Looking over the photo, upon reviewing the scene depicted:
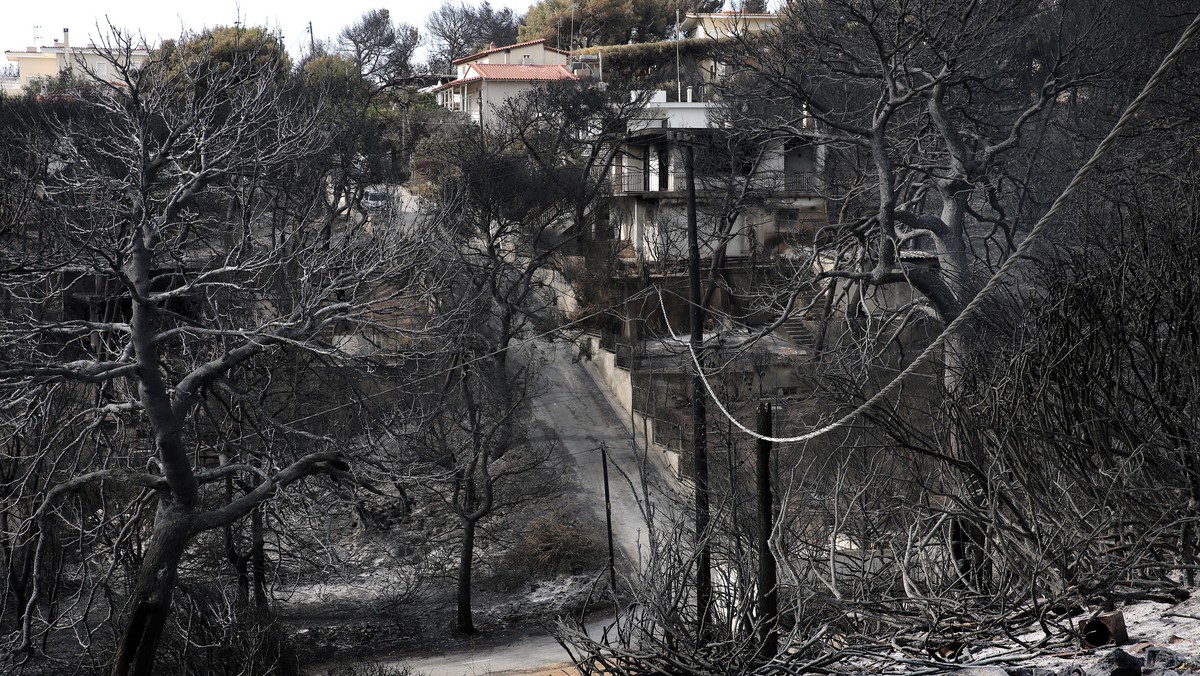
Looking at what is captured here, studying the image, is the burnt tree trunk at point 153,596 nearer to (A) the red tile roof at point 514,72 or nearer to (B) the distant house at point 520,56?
(A) the red tile roof at point 514,72

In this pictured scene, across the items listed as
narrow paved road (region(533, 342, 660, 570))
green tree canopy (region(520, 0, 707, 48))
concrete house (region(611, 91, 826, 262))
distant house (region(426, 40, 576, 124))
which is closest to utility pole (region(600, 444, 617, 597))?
narrow paved road (region(533, 342, 660, 570))

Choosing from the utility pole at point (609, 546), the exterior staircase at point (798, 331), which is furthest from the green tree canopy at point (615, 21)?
the utility pole at point (609, 546)

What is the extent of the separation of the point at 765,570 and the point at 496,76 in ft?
124

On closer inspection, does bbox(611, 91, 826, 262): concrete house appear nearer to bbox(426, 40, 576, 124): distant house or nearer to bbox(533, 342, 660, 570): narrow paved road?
bbox(533, 342, 660, 570): narrow paved road

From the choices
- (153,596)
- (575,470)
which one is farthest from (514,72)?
(153,596)

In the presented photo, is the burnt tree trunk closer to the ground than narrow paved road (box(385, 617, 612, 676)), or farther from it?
farther from it

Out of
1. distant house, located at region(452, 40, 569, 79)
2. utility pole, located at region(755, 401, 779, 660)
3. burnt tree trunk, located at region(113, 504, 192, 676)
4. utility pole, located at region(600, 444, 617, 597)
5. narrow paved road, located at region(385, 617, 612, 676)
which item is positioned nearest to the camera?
utility pole, located at region(755, 401, 779, 660)

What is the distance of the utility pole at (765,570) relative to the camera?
6775mm

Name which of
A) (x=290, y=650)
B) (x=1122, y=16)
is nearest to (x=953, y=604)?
(x=290, y=650)

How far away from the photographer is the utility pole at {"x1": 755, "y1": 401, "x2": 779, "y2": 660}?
6.78 meters

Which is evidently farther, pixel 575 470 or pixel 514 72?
pixel 514 72

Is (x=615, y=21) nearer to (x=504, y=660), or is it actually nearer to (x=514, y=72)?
(x=514, y=72)

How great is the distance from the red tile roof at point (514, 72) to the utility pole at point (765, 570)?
35210mm

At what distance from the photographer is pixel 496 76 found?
42562 mm
